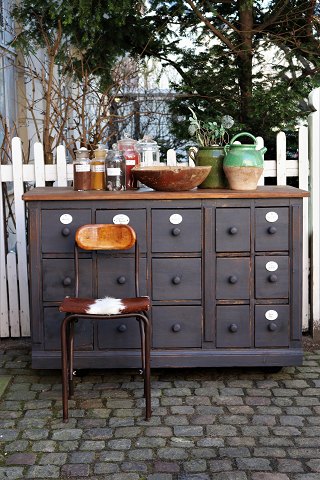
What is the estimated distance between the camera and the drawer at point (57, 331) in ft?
15.6

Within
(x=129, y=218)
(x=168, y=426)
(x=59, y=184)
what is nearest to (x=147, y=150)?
(x=59, y=184)

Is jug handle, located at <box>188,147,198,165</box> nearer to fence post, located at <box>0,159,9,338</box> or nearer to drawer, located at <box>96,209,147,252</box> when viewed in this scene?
drawer, located at <box>96,209,147,252</box>

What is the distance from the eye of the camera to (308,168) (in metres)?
5.62

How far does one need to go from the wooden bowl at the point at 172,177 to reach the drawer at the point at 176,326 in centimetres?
77

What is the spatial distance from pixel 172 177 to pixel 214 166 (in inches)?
16.1

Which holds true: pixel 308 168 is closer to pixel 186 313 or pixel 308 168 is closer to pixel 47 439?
pixel 186 313

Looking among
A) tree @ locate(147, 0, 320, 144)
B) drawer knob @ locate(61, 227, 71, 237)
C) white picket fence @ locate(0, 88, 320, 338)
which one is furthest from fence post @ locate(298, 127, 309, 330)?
drawer knob @ locate(61, 227, 71, 237)

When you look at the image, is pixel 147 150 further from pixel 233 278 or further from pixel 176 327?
pixel 176 327

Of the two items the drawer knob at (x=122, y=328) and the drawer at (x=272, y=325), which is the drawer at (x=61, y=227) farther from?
the drawer at (x=272, y=325)

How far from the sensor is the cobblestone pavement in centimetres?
361

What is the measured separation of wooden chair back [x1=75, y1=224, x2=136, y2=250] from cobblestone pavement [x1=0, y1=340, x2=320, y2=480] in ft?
3.04

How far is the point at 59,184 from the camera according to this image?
5.52m

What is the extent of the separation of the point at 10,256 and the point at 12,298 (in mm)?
328

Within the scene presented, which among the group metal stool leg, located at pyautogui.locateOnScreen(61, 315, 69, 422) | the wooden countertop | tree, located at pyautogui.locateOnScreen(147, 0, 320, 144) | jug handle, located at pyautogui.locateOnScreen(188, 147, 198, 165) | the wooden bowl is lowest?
metal stool leg, located at pyautogui.locateOnScreen(61, 315, 69, 422)
